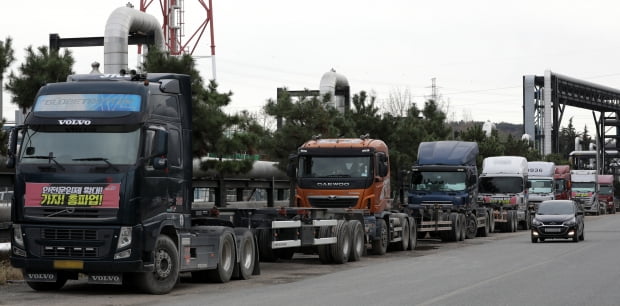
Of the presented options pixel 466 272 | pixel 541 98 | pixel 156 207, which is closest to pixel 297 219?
pixel 466 272

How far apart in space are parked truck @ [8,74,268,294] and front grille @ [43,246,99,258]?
2cm

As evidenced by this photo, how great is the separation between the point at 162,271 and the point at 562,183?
146 ft

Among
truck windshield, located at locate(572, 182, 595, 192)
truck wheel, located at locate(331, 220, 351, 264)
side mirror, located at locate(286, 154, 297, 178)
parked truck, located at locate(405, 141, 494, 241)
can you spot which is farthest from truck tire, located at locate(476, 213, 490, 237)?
truck windshield, located at locate(572, 182, 595, 192)

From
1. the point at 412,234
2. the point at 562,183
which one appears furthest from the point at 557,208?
the point at 562,183

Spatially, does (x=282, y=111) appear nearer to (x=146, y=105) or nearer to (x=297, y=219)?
(x=297, y=219)

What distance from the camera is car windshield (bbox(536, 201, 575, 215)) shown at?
36.8 m

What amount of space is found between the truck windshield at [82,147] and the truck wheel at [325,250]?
9.52 metres

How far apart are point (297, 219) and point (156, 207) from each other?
749 centimetres

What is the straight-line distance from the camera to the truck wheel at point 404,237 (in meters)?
32.5

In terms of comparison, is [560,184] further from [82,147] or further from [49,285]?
[82,147]

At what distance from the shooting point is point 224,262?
789 inches

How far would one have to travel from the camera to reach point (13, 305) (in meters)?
15.7

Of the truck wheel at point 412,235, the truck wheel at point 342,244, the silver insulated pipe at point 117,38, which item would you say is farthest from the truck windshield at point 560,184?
the truck wheel at point 342,244

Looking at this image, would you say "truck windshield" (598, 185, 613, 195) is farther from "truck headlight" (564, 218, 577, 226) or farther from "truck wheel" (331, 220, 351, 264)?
"truck wheel" (331, 220, 351, 264)
